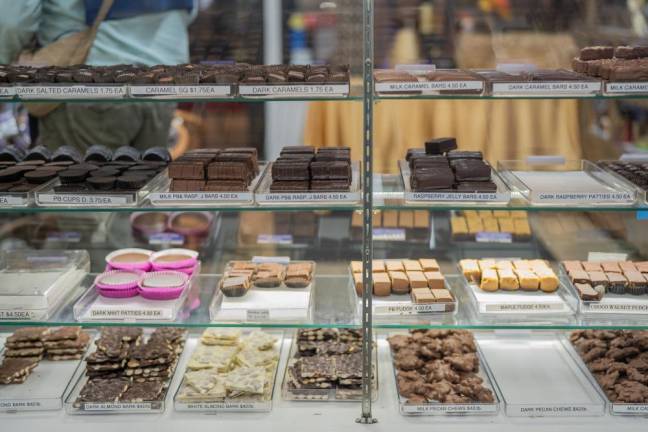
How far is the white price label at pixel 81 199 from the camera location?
10.0 ft

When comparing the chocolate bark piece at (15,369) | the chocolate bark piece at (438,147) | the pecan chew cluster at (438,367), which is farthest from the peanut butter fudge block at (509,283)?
the chocolate bark piece at (15,369)

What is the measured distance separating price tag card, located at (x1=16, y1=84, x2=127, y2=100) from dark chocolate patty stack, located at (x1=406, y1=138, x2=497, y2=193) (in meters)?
1.17

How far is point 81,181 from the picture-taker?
3109 mm

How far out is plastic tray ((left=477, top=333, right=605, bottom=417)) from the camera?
3.19 m

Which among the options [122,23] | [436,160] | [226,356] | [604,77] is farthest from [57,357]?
[604,77]

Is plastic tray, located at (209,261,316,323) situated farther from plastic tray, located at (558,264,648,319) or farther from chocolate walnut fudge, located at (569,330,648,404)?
chocolate walnut fudge, located at (569,330,648,404)

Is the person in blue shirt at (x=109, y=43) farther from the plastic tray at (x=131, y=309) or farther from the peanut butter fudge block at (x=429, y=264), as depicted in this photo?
the peanut butter fudge block at (x=429, y=264)

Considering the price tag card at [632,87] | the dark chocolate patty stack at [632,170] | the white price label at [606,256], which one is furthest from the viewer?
the white price label at [606,256]

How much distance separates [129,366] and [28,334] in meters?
0.58

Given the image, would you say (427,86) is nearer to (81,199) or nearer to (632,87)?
(632,87)

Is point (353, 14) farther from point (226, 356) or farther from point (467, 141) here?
point (226, 356)

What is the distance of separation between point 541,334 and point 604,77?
140 cm

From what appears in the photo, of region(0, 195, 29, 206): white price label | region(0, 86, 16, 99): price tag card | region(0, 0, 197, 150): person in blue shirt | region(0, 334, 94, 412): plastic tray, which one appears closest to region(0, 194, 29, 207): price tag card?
region(0, 195, 29, 206): white price label

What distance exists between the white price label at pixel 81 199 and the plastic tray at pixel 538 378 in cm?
171
